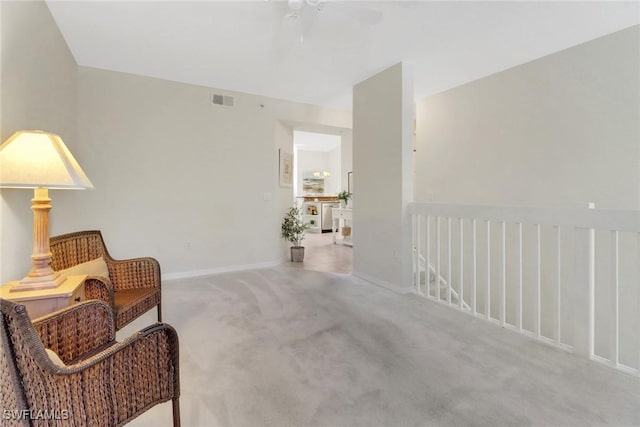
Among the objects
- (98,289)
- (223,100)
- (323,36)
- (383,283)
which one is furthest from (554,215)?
(223,100)

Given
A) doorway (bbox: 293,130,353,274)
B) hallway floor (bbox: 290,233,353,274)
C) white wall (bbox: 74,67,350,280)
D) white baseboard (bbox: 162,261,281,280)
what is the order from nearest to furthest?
1. white wall (bbox: 74,67,350,280)
2. white baseboard (bbox: 162,261,281,280)
3. hallway floor (bbox: 290,233,353,274)
4. doorway (bbox: 293,130,353,274)

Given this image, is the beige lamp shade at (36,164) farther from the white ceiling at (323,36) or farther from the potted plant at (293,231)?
the potted plant at (293,231)

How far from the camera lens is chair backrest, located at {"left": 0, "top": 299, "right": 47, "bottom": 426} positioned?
2.89ft

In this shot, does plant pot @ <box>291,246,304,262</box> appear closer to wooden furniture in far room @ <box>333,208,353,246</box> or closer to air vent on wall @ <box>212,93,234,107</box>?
wooden furniture in far room @ <box>333,208,353,246</box>

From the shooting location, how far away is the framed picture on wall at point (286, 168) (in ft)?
16.3

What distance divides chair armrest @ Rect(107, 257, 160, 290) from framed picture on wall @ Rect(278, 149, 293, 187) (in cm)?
280

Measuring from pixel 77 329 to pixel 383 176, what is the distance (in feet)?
10.4

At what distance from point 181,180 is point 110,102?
1.19 m

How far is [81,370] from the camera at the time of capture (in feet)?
3.31

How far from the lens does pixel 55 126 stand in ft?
8.77

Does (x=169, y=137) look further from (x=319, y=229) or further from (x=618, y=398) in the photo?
(x=319, y=229)

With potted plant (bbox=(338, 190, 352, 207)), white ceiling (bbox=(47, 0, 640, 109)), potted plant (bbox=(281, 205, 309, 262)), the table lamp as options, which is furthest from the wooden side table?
potted plant (bbox=(338, 190, 352, 207))

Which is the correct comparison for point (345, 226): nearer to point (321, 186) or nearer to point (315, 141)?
point (315, 141)

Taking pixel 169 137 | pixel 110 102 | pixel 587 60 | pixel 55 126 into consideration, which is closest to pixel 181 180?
pixel 169 137
